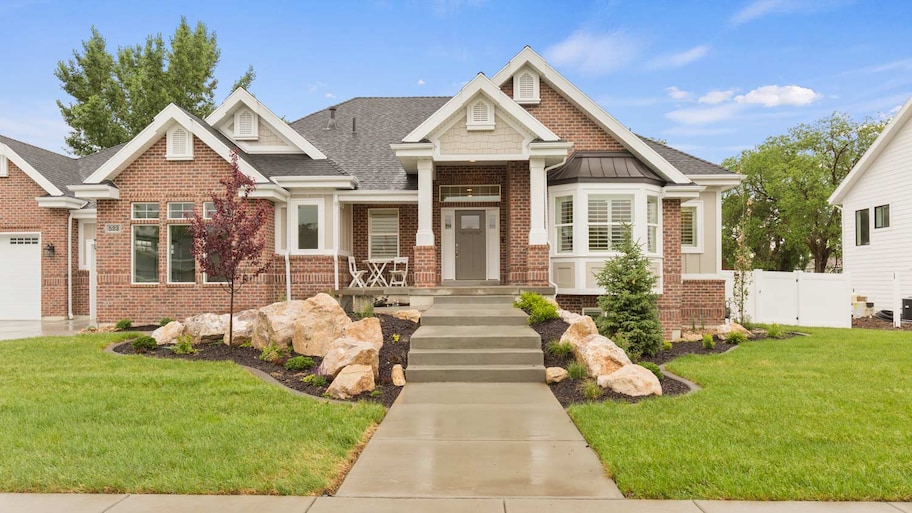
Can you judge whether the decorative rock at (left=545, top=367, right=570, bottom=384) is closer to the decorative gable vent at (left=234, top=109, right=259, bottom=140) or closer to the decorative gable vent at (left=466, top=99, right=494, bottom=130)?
the decorative gable vent at (left=466, top=99, right=494, bottom=130)

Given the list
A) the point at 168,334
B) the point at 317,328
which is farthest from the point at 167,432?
the point at 168,334

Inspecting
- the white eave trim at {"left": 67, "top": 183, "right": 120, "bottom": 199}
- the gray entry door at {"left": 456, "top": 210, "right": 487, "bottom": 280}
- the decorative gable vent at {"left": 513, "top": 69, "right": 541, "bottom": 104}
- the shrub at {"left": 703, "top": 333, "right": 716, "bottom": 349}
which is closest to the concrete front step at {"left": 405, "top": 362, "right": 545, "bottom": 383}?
the shrub at {"left": 703, "top": 333, "right": 716, "bottom": 349}

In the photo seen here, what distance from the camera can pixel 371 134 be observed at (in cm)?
1830

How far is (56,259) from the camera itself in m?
17.5

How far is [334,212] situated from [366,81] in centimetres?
1565

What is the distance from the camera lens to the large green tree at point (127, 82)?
2973cm

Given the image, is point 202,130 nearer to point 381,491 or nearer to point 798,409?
point 381,491

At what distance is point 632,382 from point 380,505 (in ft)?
14.4

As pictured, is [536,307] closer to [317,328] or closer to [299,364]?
[317,328]

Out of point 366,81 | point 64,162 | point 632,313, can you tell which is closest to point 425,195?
point 632,313

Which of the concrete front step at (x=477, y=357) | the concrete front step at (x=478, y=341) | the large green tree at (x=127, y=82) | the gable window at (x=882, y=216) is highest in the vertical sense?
the large green tree at (x=127, y=82)

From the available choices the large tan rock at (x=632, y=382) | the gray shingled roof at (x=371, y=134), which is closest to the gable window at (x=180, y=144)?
the gray shingled roof at (x=371, y=134)

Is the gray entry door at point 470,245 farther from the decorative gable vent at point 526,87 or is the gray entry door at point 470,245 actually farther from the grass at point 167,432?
the grass at point 167,432

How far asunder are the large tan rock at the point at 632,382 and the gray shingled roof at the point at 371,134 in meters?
8.86
